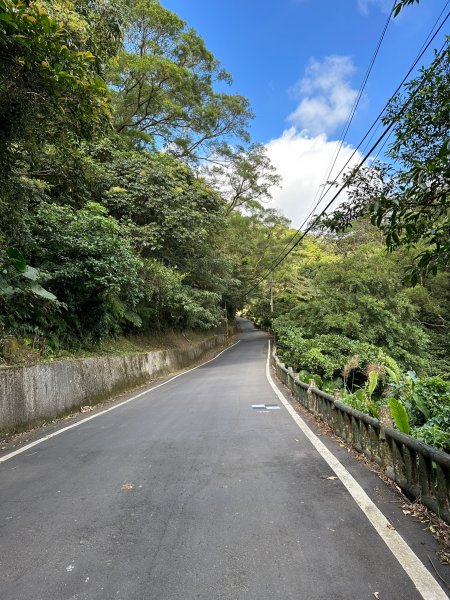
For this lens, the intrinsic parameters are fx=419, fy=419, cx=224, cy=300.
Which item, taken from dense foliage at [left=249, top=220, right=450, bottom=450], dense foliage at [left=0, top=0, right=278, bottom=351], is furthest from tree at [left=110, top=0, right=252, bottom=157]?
dense foliage at [left=249, top=220, right=450, bottom=450]

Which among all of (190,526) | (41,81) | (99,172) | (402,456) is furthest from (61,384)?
(99,172)

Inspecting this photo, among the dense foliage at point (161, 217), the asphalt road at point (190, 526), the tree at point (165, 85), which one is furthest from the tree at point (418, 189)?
the tree at point (165, 85)

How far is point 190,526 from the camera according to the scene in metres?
3.45

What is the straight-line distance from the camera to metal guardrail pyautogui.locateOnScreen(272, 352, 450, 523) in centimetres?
350

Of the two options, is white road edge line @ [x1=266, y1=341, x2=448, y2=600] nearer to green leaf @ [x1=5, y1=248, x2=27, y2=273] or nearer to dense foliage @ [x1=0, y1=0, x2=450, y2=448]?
dense foliage @ [x1=0, y1=0, x2=450, y2=448]

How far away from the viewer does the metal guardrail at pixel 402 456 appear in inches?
138

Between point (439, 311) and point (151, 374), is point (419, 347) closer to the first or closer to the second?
point (439, 311)

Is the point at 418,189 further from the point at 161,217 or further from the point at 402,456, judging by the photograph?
the point at 161,217

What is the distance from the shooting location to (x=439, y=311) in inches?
982

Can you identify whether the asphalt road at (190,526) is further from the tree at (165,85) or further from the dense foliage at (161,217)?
the tree at (165,85)

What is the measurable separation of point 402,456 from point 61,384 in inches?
314

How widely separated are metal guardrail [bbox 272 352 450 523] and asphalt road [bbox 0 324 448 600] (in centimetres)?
26

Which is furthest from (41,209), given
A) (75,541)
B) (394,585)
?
(394,585)

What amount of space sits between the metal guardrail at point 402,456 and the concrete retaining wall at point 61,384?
19.1 ft
